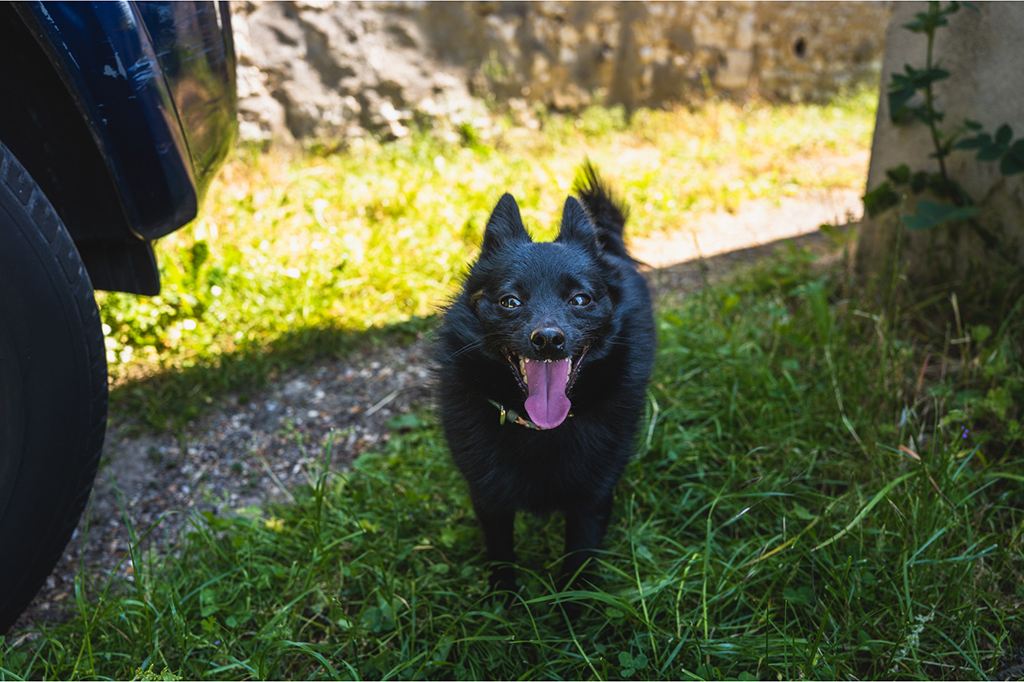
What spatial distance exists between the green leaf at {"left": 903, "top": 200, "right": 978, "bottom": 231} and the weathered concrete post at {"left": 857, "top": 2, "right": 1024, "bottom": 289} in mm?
65

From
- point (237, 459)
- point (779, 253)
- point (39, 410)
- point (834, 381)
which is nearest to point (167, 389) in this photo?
point (237, 459)

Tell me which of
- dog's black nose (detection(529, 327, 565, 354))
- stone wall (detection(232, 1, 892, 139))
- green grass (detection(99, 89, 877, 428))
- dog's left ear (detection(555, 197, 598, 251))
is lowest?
green grass (detection(99, 89, 877, 428))

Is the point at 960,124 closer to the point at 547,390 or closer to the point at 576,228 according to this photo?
the point at 576,228

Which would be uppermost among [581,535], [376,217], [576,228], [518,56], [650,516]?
[518,56]

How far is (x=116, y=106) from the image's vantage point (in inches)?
63.6

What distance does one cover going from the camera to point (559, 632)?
1.87 meters

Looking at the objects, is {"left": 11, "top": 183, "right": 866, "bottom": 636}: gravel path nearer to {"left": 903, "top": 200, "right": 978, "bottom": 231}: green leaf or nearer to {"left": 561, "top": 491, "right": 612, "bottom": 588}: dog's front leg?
{"left": 561, "top": 491, "right": 612, "bottom": 588}: dog's front leg

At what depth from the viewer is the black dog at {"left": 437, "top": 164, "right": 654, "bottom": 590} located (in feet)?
5.66

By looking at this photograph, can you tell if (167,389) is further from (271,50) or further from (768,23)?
(768,23)

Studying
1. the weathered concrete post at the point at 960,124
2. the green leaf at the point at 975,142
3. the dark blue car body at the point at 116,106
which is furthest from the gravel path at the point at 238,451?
the green leaf at the point at 975,142

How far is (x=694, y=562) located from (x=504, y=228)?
1090 millimetres

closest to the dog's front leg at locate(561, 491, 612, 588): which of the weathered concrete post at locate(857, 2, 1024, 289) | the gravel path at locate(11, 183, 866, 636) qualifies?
the gravel path at locate(11, 183, 866, 636)

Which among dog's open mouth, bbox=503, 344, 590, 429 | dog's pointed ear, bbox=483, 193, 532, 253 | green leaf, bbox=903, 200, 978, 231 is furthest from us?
green leaf, bbox=903, 200, 978, 231

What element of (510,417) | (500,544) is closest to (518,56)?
(510,417)
